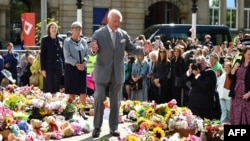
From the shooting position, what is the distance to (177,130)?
10234 mm

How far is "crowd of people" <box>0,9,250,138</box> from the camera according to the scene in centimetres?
1014

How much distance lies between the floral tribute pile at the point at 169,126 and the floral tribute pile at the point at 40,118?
1200 millimetres

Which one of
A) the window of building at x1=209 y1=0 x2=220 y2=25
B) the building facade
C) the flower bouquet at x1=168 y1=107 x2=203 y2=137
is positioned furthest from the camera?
the window of building at x1=209 y1=0 x2=220 y2=25

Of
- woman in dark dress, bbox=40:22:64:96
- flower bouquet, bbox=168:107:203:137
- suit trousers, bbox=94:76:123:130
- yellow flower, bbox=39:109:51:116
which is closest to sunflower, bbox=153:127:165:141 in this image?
flower bouquet, bbox=168:107:203:137

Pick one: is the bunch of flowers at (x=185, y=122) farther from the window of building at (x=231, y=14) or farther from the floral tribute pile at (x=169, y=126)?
the window of building at (x=231, y=14)

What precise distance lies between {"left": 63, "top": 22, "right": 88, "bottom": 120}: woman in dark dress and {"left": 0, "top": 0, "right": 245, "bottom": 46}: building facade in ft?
68.2

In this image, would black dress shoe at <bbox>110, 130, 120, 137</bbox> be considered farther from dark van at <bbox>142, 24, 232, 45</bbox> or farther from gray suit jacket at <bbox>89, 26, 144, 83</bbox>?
dark van at <bbox>142, 24, 232, 45</bbox>

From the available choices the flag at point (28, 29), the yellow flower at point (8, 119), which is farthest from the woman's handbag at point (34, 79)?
the yellow flower at point (8, 119)

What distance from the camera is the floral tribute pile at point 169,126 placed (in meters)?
9.29

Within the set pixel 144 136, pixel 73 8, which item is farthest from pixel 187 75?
pixel 73 8

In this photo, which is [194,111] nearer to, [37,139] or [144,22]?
[37,139]

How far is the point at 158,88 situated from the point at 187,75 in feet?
11.8

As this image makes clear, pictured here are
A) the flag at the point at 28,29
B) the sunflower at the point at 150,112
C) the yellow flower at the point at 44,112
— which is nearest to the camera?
the sunflower at the point at 150,112

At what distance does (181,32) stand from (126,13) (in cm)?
1059
